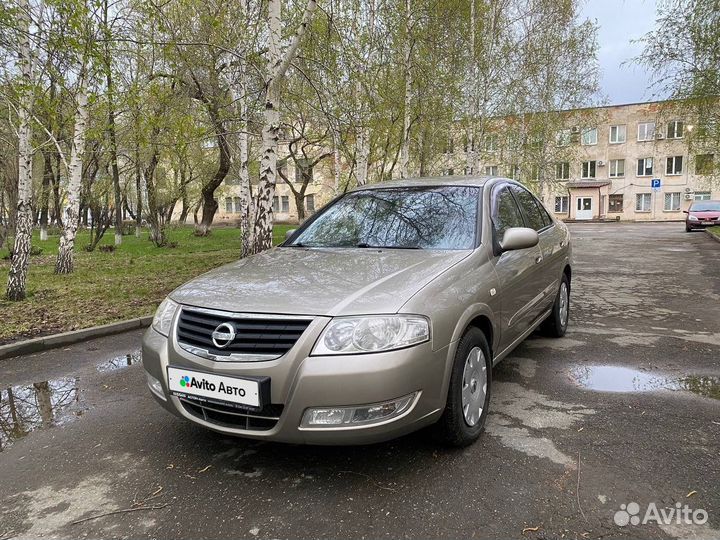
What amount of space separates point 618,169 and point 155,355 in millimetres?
47905

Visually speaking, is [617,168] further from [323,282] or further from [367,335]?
[367,335]

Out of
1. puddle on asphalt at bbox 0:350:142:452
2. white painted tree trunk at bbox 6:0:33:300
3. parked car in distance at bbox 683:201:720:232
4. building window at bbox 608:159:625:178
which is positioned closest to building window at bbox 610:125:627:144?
building window at bbox 608:159:625:178

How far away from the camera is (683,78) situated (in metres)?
13.4

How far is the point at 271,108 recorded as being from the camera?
7.38m

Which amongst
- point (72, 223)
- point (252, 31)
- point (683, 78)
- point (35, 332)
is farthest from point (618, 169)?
point (35, 332)

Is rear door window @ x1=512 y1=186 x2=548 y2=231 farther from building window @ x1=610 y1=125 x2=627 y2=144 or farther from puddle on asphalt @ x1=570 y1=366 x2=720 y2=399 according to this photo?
building window @ x1=610 y1=125 x2=627 y2=144

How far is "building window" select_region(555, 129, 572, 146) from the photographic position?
27.6m

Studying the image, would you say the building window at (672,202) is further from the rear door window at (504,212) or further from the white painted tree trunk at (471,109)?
the rear door window at (504,212)

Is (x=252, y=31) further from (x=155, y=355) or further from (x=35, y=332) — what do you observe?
(x=155, y=355)

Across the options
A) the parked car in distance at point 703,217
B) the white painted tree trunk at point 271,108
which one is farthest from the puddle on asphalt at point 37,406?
the parked car in distance at point 703,217

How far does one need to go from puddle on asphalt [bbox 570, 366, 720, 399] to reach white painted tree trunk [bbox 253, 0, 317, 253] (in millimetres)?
5203

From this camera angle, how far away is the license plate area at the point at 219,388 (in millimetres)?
2311

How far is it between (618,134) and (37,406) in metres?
48.4

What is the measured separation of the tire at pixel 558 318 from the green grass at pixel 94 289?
16.7 feet
